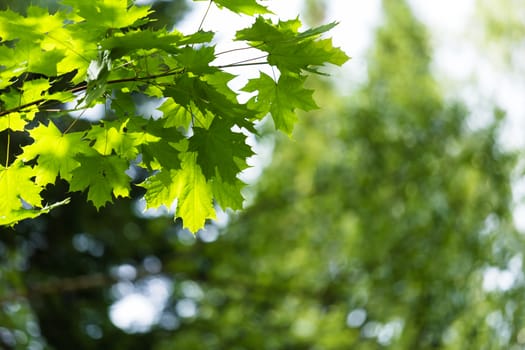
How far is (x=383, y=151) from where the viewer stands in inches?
201

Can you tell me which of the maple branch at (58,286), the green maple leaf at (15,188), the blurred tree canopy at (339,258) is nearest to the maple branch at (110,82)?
the green maple leaf at (15,188)

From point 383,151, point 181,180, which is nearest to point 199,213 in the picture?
point 181,180

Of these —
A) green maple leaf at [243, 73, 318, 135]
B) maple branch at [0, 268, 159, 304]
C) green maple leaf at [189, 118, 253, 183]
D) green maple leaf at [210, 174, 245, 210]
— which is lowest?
green maple leaf at [189, 118, 253, 183]

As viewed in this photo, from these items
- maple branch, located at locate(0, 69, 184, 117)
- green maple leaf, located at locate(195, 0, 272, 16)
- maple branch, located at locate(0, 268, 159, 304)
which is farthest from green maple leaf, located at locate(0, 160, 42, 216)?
maple branch, located at locate(0, 268, 159, 304)

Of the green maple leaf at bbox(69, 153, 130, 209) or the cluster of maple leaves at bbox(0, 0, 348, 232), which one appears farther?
the green maple leaf at bbox(69, 153, 130, 209)

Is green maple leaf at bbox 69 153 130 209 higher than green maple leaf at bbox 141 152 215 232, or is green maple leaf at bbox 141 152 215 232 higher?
green maple leaf at bbox 69 153 130 209

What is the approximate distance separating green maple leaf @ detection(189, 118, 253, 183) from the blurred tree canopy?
3.22 m

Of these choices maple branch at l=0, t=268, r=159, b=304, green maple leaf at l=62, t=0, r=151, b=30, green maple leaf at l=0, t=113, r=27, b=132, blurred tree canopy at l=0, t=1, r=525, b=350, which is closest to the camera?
green maple leaf at l=62, t=0, r=151, b=30

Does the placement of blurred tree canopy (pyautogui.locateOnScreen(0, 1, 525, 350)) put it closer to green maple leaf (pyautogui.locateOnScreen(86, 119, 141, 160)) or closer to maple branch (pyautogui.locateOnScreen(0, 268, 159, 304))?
maple branch (pyautogui.locateOnScreen(0, 268, 159, 304))

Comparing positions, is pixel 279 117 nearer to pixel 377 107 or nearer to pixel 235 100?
pixel 235 100

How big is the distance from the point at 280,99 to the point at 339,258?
4.57 m

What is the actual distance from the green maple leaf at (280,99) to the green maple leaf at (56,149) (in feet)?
0.82

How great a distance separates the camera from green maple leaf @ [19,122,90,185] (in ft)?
2.94

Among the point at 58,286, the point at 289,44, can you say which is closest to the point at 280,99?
the point at 289,44
